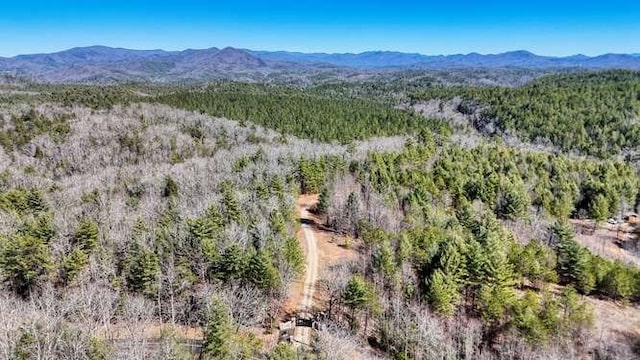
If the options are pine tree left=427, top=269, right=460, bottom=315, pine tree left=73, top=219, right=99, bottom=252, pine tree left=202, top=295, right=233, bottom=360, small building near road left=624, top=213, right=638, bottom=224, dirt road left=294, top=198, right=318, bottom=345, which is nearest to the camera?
pine tree left=202, top=295, right=233, bottom=360

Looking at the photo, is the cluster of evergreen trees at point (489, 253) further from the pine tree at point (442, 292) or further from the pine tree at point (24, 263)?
the pine tree at point (24, 263)

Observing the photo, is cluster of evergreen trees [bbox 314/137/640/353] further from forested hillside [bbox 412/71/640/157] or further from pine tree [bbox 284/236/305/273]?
forested hillside [bbox 412/71/640/157]

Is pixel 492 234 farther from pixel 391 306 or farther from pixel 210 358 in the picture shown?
pixel 210 358

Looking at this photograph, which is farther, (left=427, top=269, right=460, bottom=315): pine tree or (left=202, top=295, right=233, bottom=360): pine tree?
(left=427, top=269, right=460, bottom=315): pine tree

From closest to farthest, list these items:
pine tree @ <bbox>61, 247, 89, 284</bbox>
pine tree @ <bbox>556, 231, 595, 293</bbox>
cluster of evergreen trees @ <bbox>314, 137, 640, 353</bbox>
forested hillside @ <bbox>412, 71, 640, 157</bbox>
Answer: cluster of evergreen trees @ <bbox>314, 137, 640, 353</bbox>
pine tree @ <bbox>61, 247, 89, 284</bbox>
pine tree @ <bbox>556, 231, 595, 293</bbox>
forested hillside @ <bbox>412, 71, 640, 157</bbox>

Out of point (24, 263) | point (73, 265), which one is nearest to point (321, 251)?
point (73, 265)

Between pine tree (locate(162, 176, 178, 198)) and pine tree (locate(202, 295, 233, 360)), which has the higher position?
pine tree (locate(202, 295, 233, 360))

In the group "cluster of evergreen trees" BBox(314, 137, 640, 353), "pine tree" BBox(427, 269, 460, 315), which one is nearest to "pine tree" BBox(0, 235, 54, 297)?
"cluster of evergreen trees" BBox(314, 137, 640, 353)

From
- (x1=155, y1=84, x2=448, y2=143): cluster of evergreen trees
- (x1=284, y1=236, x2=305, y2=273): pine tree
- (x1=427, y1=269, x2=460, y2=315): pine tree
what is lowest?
(x1=427, y1=269, x2=460, y2=315): pine tree

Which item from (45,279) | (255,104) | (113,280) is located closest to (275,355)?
(113,280)

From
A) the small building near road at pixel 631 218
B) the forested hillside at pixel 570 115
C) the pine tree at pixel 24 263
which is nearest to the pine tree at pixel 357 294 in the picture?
the pine tree at pixel 24 263
